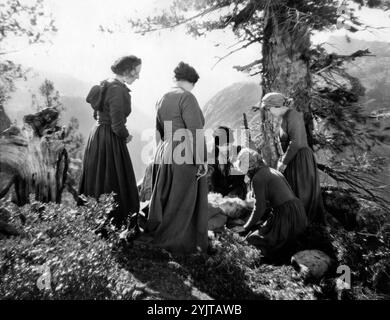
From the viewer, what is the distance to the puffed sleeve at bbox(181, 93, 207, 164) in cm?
371

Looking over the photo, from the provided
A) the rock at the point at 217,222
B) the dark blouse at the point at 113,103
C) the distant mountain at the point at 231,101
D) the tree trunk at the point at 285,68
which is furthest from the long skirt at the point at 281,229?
the distant mountain at the point at 231,101

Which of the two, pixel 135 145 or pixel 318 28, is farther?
pixel 135 145

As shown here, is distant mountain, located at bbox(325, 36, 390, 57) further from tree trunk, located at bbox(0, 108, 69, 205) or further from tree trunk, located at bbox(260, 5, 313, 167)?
tree trunk, located at bbox(0, 108, 69, 205)

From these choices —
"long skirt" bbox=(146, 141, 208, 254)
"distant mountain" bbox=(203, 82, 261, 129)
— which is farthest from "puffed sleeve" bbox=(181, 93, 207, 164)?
"distant mountain" bbox=(203, 82, 261, 129)

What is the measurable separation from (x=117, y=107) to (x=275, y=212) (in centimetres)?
252

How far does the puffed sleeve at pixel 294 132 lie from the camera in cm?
481

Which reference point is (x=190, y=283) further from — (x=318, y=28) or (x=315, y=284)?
(x=318, y=28)

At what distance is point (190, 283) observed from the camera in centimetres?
326

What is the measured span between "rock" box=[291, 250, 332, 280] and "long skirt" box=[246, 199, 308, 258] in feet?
1.13

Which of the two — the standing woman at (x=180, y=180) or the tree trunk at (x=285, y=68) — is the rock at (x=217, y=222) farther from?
the tree trunk at (x=285, y=68)

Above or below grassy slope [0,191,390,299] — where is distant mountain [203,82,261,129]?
above

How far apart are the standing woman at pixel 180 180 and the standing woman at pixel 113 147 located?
41 centimetres
